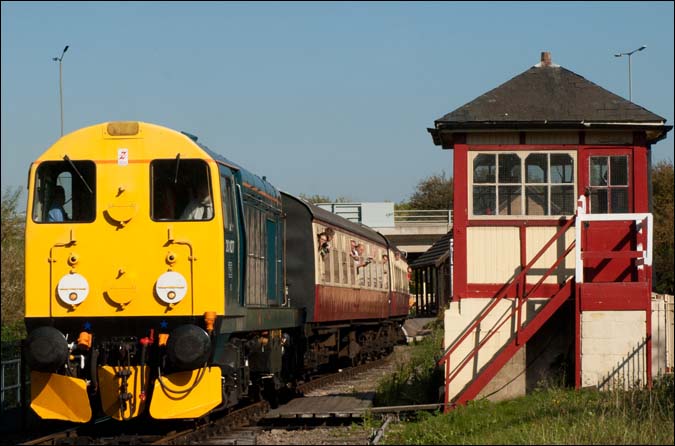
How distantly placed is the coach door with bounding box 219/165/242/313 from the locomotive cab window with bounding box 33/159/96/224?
158cm

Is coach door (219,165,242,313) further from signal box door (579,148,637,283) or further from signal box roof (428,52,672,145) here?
signal box door (579,148,637,283)

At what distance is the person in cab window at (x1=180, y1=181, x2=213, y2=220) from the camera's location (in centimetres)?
1394

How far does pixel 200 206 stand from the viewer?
551 inches

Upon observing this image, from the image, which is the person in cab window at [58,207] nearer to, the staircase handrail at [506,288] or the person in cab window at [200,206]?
the person in cab window at [200,206]

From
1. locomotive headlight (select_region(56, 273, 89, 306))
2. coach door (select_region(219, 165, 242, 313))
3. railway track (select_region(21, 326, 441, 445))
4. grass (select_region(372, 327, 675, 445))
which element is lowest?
railway track (select_region(21, 326, 441, 445))

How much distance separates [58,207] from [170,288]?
1.81 metres

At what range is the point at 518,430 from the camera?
479 inches

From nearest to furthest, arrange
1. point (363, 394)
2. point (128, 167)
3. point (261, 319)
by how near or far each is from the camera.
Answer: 1. point (128, 167)
2. point (261, 319)
3. point (363, 394)

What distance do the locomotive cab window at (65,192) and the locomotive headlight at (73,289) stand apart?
0.75 meters

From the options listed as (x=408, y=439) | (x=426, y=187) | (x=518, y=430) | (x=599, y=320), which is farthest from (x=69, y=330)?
(x=426, y=187)

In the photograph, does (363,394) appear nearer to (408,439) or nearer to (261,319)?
(261,319)

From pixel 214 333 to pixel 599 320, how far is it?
5459 mm

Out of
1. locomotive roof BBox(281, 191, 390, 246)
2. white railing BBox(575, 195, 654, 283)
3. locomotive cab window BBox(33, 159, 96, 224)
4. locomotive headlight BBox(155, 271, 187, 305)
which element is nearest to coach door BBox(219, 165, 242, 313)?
locomotive headlight BBox(155, 271, 187, 305)

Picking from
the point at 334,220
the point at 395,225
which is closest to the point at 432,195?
the point at 395,225
